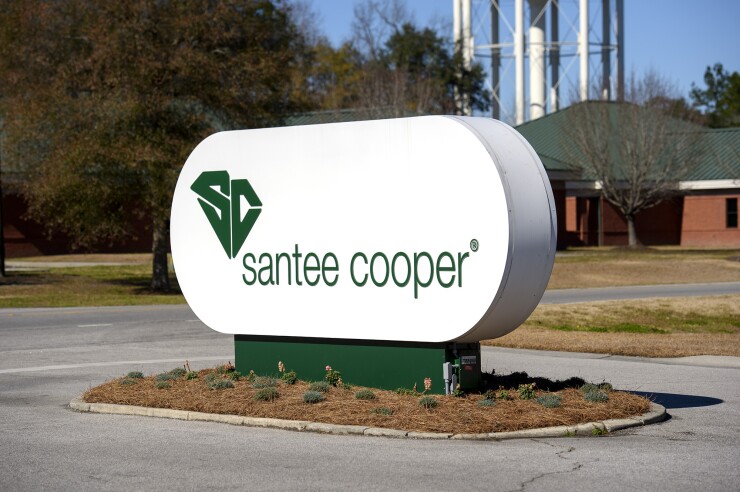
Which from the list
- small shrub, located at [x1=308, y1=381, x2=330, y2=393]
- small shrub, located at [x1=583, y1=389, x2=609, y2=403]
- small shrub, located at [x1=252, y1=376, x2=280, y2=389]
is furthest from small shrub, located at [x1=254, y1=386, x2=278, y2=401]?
small shrub, located at [x1=583, y1=389, x2=609, y2=403]

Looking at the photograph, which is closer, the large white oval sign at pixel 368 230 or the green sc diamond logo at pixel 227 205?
the large white oval sign at pixel 368 230

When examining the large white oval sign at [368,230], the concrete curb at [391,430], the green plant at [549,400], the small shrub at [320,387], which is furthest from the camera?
the small shrub at [320,387]

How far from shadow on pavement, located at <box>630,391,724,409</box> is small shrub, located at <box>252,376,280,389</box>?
4.20 meters

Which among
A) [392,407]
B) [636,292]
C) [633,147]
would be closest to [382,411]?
[392,407]

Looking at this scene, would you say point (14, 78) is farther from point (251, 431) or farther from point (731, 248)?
point (731, 248)

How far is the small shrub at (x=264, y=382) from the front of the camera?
471 inches

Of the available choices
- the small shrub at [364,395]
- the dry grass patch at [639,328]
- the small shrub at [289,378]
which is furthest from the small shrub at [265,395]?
the dry grass patch at [639,328]

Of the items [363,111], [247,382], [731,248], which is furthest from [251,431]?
[731,248]

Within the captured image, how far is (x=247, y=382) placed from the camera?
12469mm

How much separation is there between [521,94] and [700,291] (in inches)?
1296

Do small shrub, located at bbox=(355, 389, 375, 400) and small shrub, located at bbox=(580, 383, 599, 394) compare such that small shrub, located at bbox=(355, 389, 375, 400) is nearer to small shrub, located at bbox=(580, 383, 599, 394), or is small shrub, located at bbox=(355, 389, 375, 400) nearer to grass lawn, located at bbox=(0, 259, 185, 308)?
small shrub, located at bbox=(580, 383, 599, 394)

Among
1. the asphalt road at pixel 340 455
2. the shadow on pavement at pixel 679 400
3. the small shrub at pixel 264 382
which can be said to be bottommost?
the shadow on pavement at pixel 679 400

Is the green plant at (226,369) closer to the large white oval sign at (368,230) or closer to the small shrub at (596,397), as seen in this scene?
the large white oval sign at (368,230)

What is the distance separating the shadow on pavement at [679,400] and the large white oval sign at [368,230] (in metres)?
2.28
